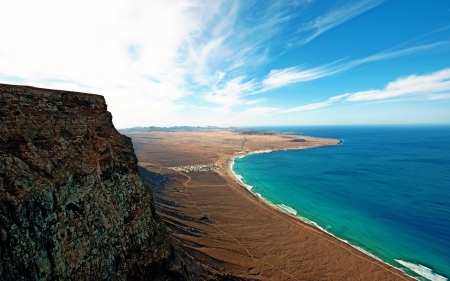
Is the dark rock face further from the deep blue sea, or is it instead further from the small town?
the small town

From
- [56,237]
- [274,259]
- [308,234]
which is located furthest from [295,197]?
[56,237]

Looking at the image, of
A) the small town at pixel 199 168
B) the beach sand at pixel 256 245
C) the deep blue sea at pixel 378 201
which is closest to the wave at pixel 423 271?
the deep blue sea at pixel 378 201

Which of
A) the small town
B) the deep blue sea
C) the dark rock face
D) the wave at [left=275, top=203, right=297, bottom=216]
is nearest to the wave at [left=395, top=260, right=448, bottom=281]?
the deep blue sea

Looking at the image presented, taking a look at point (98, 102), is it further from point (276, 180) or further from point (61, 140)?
point (276, 180)

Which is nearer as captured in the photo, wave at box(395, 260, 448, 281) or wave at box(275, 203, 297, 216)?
wave at box(395, 260, 448, 281)

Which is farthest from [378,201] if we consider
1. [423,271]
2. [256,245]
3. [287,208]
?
[256,245]

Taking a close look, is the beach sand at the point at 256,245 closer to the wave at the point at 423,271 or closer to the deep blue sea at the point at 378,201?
the wave at the point at 423,271

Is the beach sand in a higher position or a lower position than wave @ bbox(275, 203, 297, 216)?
higher
